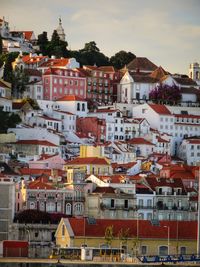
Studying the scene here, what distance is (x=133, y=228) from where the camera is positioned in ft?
185

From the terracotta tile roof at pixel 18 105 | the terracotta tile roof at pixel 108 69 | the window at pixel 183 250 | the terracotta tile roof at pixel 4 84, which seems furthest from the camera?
A: the terracotta tile roof at pixel 108 69

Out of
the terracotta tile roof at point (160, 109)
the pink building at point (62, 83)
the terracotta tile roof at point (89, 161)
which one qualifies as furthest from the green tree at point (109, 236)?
the pink building at point (62, 83)

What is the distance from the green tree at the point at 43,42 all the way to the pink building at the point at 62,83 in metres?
8.59

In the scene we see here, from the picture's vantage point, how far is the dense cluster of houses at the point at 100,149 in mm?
61250

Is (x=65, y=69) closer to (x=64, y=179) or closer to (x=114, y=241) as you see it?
(x=64, y=179)

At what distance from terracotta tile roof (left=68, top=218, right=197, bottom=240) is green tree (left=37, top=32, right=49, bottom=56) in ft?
122

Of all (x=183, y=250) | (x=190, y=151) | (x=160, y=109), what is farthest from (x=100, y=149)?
(x=183, y=250)

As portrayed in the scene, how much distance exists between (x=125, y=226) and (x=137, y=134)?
80.3 ft

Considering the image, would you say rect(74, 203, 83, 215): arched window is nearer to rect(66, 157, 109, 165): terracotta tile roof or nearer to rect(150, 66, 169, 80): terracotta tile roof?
rect(66, 157, 109, 165): terracotta tile roof

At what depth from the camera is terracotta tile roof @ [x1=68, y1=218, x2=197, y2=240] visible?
2194 inches

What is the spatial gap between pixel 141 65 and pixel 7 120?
1615 cm

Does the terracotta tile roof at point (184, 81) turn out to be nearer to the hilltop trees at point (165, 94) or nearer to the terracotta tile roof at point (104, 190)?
the hilltop trees at point (165, 94)

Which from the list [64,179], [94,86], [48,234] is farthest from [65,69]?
[48,234]

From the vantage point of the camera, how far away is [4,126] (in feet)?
251
